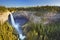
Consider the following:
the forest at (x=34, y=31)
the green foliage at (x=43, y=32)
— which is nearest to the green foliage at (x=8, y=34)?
the forest at (x=34, y=31)

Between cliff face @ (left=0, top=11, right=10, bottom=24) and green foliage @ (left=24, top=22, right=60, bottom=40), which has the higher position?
cliff face @ (left=0, top=11, right=10, bottom=24)

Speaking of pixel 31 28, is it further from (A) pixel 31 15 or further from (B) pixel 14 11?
(B) pixel 14 11

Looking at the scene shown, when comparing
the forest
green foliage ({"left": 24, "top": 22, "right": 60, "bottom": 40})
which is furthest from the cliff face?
green foliage ({"left": 24, "top": 22, "right": 60, "bottom": 40})

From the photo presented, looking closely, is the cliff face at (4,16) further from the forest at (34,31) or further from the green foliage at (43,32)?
the green foliage at (43,32)

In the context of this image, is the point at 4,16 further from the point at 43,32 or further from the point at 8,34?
the point at 43,32

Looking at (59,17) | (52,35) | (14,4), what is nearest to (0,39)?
(14,4)

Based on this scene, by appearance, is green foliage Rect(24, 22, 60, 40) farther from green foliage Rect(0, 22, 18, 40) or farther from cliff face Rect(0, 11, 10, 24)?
cliff face Rect(0, 11, 10, 24)

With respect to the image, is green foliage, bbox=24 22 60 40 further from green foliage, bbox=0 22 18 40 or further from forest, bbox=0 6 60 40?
green foliage, bbox=0 22 18 40

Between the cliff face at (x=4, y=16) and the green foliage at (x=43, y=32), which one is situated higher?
the cliff face at (x=4, y=16)

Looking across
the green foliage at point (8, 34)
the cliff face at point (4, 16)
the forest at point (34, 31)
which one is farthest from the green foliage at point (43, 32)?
the cliff face at point (4, 16)

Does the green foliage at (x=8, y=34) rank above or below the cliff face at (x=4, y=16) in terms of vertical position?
below

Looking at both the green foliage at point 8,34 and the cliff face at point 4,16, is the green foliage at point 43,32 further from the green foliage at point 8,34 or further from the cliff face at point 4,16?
the cliff face at point 4,16
